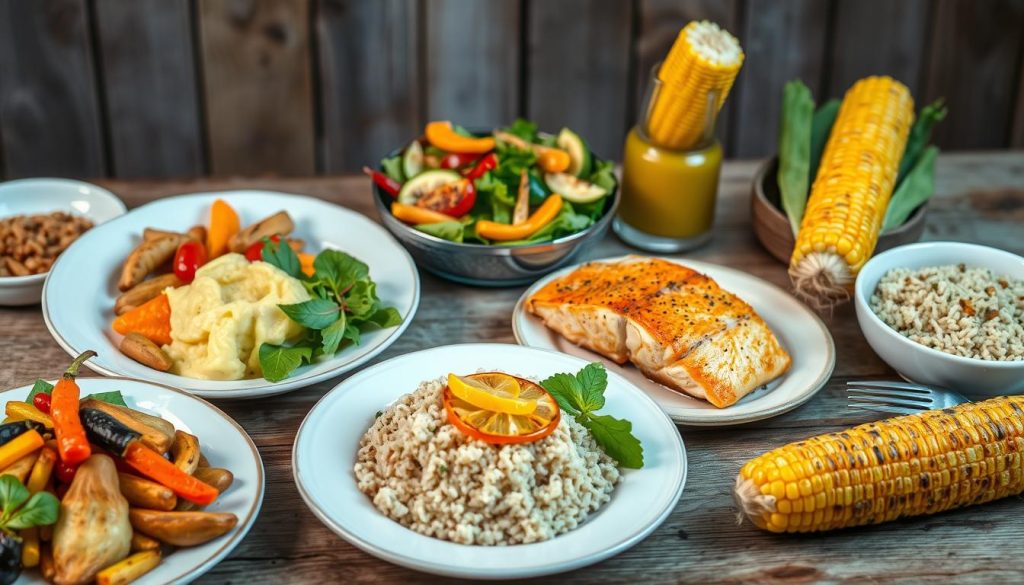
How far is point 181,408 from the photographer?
2.09m

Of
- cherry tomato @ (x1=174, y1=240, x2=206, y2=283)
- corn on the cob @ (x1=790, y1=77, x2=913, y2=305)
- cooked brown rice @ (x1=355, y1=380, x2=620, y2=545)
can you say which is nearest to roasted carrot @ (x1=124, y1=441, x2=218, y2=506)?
cooked brown rice @ (x1=355, y1=380, x2=620, y2=545)

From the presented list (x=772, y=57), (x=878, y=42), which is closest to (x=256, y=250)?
(x=772, y=57)

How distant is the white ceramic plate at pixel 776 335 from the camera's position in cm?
226

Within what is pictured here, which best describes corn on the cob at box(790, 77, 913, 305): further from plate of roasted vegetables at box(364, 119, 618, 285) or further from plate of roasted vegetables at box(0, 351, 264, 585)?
plate of roasted vegetables at box(0, 351, 264, 585)

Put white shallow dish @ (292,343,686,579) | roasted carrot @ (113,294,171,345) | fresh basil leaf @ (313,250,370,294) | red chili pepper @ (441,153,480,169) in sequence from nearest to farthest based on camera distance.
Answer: white shallow dish @ (292,343,686,579)
roasted carrot @ (113,294,171,345)
fresh basil leaf @ (313,250,370,294)
red chili pepper @ (441,153,480,169)

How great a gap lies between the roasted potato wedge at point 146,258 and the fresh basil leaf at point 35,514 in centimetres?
105

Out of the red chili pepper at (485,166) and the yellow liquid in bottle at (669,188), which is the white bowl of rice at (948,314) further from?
the red chili pepper at (485,166)

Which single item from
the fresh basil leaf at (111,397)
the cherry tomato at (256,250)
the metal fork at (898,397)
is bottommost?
the metal fork at (898,397)

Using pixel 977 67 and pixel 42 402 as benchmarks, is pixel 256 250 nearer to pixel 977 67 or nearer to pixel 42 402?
pixel 42 402

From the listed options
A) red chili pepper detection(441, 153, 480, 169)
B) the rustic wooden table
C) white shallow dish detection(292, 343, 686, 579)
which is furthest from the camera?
red chili pepper detection(441, 153, 480, 169)

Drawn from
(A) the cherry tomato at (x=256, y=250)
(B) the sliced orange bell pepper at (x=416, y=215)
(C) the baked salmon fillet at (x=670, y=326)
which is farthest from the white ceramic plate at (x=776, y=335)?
(A) the cherry tomato at (x=256, y=250)

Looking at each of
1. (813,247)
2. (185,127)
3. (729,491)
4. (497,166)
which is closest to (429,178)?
(497,166)

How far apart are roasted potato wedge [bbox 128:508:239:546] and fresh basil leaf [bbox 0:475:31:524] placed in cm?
18

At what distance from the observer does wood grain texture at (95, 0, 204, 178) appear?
430 centimetres
